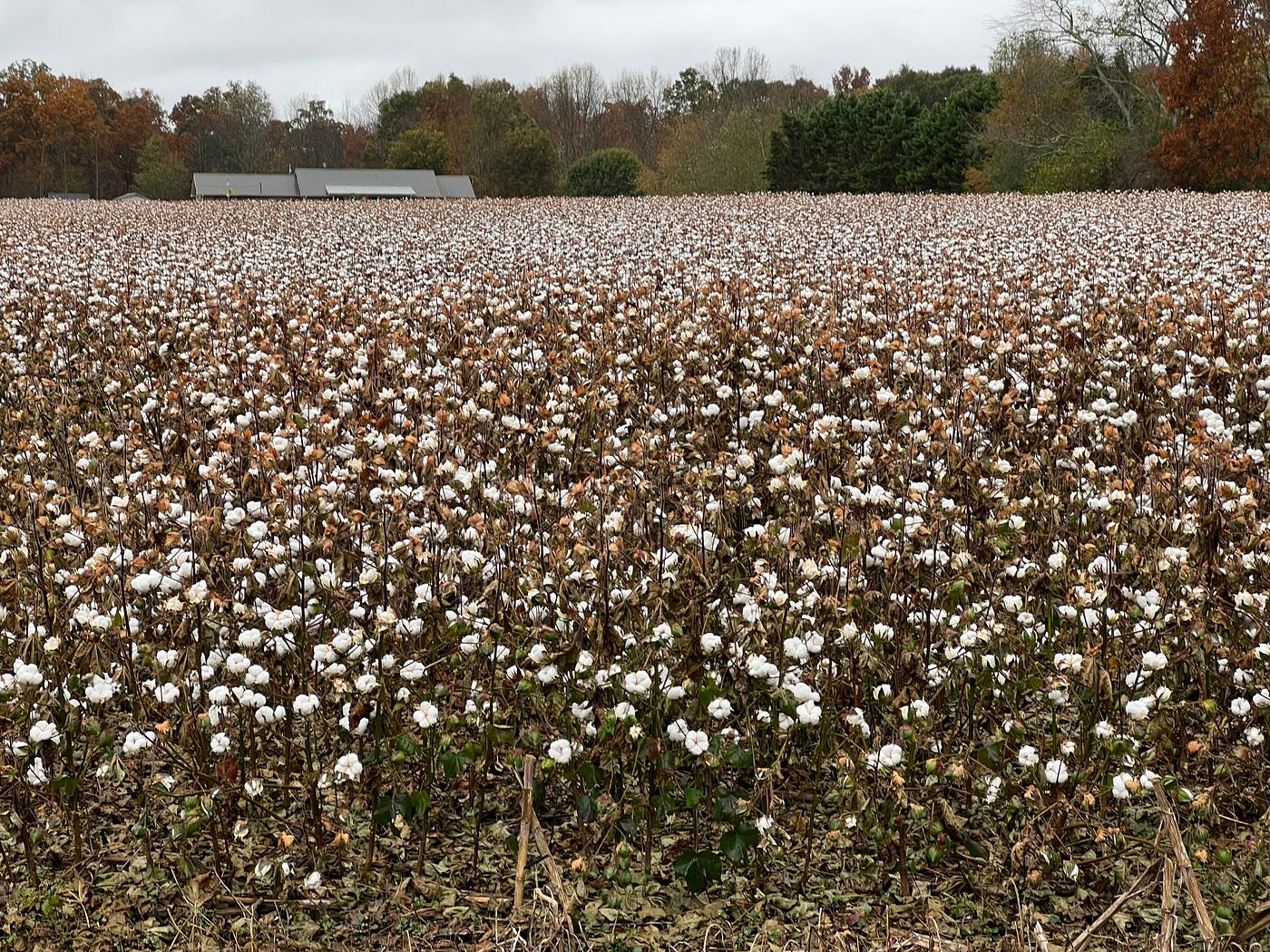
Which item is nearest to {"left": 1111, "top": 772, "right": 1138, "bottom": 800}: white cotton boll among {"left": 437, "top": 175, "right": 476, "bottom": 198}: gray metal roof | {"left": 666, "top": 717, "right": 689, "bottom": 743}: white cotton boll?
{"left": 666, "top": 717, "right": 689, "bottom": 743}: white cotton boll

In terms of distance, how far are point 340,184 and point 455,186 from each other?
6.91 metres

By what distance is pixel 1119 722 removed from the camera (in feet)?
13.1

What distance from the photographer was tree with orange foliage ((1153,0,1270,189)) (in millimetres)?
37688

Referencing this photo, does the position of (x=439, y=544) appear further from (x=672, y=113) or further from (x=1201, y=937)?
(x=672, y=113)

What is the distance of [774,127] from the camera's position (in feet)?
175

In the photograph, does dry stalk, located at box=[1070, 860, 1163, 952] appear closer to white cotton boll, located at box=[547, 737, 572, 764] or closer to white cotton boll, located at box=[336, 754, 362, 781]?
white cotton boll, located at box=[547, 737, 572, 764]

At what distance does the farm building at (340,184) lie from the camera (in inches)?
2394

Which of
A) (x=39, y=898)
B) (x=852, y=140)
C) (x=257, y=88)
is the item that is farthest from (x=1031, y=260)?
(x=257, y=88)

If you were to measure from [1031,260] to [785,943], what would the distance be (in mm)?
12137

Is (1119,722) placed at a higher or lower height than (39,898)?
higher

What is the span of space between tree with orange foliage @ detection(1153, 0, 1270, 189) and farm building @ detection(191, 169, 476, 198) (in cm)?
3416

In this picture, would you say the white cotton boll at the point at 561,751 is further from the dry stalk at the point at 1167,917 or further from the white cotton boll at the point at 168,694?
the dry stalk at the point at 1167,917

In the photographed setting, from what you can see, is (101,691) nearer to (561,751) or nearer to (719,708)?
(561,751)

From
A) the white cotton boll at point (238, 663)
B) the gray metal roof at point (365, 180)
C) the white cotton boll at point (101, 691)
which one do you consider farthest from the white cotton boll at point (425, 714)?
the gray metal roof at point (365, 180)
